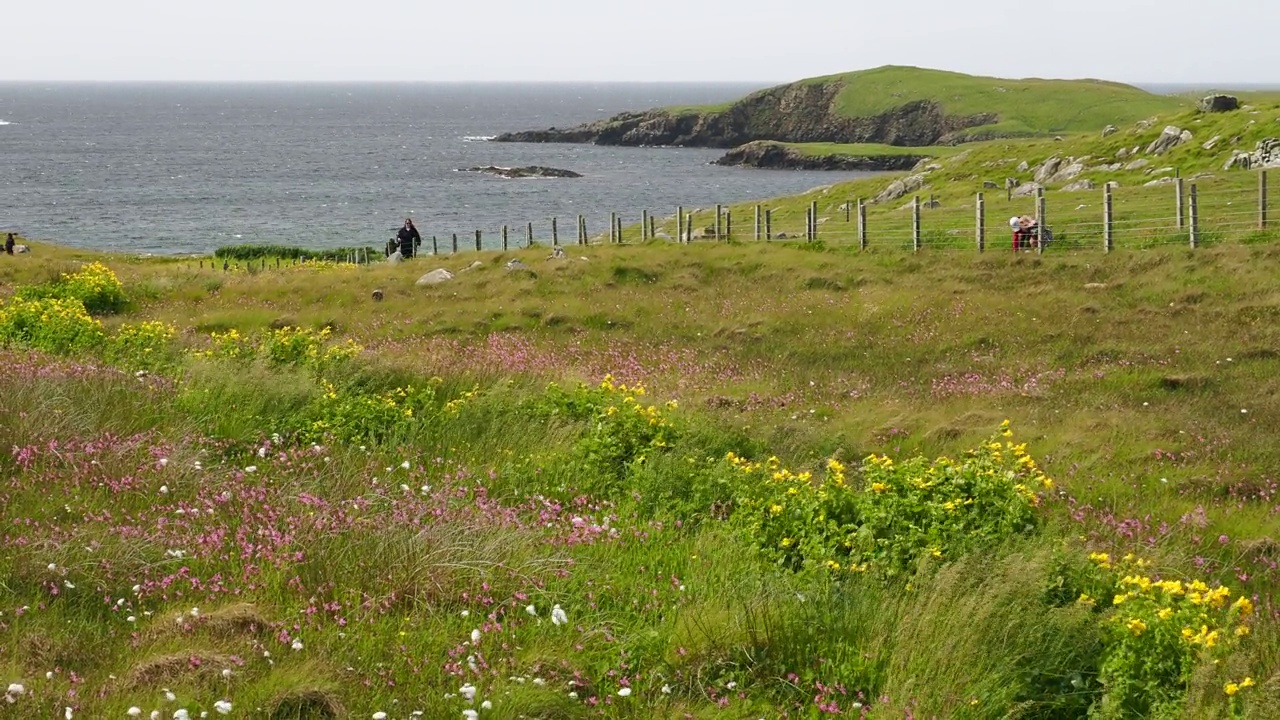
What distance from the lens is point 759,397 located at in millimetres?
18422

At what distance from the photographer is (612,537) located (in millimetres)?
9523

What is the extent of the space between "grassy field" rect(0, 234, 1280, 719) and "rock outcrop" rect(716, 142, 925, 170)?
122m

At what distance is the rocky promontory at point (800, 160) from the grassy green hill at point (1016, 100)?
20.5 metres

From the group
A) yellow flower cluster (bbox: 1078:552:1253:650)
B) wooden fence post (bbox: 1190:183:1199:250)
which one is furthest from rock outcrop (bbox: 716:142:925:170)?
yellow flower cluster (bbox: 1078:552:1253:650)

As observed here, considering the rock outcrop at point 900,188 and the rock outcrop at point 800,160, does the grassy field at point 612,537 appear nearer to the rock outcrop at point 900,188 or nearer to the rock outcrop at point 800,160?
the rock outcrop at point 900,188

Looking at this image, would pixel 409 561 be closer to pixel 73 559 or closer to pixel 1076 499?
pixel 73 559

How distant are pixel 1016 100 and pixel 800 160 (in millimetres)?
37092

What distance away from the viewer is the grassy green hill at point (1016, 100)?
141500mm

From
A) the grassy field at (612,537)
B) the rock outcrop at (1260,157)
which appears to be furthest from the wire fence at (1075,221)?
the grassy field at (612,537)

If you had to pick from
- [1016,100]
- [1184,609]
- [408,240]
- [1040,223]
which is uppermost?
[1016,100]

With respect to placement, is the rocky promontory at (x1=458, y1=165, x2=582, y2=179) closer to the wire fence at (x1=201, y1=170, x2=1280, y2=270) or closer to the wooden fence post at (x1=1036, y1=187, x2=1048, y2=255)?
the wire fence at (x1=201, y1=170, x2=1280, y2=270)

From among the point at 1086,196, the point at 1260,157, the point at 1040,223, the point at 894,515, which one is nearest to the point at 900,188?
the point at 1086,196

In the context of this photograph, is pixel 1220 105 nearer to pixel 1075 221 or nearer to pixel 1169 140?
pixel 1169 140

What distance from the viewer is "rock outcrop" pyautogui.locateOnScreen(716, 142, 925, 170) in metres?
138
